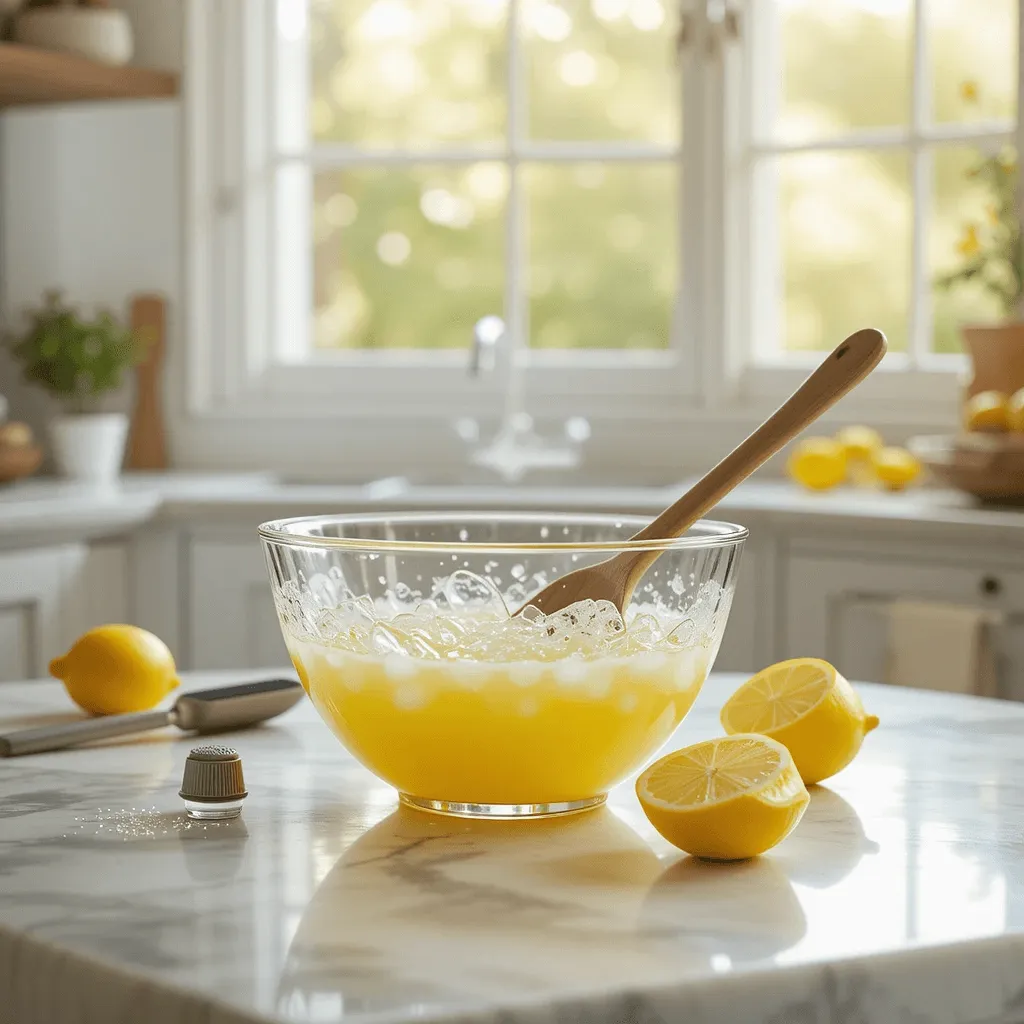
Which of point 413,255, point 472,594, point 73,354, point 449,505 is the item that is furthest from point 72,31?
point 413,255

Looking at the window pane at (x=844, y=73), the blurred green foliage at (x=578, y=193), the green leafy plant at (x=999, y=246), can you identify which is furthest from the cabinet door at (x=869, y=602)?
the window pane at (x=844, y=73)

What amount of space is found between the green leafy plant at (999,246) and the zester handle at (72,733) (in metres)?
1.99

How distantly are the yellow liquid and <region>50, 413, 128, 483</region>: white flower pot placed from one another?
212 centimetres

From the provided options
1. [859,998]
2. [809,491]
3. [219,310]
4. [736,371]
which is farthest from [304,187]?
[859,998]

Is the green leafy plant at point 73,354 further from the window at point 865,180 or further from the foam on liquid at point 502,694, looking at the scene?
the window at point 865,180

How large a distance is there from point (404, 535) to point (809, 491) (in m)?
1.71

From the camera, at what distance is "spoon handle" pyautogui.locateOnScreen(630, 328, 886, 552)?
0.91 m

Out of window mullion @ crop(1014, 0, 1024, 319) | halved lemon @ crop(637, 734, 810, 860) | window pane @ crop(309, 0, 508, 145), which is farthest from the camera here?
window pane @ crop(309, 0, 508, 145)

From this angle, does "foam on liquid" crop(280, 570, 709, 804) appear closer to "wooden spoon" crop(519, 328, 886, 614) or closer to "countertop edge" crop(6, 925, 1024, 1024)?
"wooden spoon" crop(519, 328, 886, 614)

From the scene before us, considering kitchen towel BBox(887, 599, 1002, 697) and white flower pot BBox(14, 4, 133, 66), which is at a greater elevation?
white flower pot BBox(14, 4, 133, 66)

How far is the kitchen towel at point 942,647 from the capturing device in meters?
2.25

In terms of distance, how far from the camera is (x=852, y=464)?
2.74m

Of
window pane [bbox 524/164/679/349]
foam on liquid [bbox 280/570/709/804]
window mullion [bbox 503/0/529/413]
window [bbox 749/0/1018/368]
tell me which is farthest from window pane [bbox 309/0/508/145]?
foam on liquid [bbox 280/570/709/804]

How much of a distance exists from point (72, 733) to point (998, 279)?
7.06 ft
